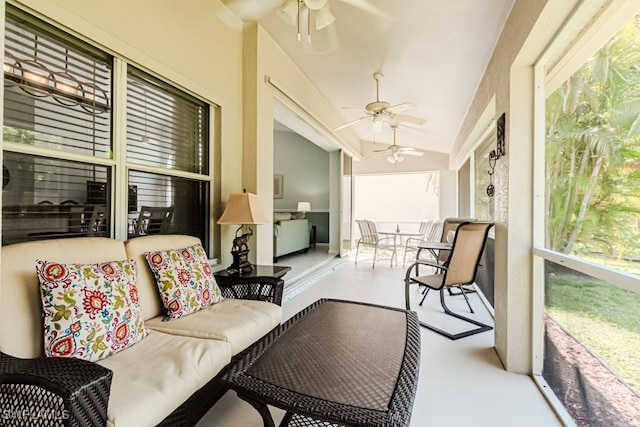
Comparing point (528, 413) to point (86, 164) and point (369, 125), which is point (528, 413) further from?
point (369, 125)

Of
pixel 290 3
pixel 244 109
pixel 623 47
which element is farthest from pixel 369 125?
pixel 623 47

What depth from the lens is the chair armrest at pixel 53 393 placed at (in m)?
0.82

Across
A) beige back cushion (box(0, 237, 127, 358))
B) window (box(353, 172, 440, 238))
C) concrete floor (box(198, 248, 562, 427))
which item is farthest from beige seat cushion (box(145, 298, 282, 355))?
window (box(353, 172, 440, 238))

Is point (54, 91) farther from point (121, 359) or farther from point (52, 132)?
point (121, 359)

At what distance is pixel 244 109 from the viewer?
298cm

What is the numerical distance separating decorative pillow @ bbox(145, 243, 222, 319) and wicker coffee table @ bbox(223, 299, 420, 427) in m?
0.66

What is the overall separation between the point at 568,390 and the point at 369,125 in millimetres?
5061

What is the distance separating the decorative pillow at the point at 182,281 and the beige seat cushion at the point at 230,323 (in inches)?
2.3

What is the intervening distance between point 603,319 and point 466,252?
141 cm

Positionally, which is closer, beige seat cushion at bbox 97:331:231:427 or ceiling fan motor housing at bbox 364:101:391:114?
beige seat cushion at bbox 97:331:231:427

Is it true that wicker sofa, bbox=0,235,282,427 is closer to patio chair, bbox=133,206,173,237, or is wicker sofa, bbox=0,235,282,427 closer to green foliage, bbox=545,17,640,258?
patio chair, bbox=133,206,173,237

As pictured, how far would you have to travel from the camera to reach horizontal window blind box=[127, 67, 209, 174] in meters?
2.00

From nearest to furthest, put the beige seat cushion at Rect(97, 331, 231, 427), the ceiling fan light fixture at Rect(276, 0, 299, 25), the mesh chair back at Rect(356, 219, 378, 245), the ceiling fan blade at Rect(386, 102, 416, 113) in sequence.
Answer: the beige seat cushion at Rect(97, 331, 231, 427) < the ceiling fan light fixture at Rect(276, 0, 299, 25) < the ceiling fan blade at Rect(386, 102, 416, 113) < the mesh chair back at Rect(356, 219, 378, 245)

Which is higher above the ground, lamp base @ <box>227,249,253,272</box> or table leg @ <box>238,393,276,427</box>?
lamp base @ <box>227,249,253,272</box>
